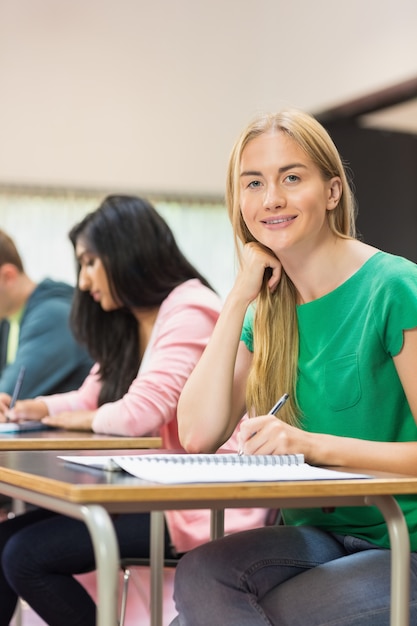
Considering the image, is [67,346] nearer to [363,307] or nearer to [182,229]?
[363,307]

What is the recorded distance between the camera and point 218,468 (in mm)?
1240

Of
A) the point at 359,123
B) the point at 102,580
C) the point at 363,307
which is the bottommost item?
the point at 102,580

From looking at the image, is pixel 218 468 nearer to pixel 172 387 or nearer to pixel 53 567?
pixel 53 567

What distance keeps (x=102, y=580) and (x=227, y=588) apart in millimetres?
332

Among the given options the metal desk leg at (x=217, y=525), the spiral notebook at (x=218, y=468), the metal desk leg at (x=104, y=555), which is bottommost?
the metal desk leg at (x=217, y=525)

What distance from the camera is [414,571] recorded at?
1.37 m

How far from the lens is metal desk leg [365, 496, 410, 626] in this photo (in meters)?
1.22

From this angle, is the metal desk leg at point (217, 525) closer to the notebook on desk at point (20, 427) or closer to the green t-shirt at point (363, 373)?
the green t-shirt at point (363, 373)

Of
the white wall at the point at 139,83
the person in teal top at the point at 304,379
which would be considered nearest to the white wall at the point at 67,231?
the white wall at the point at 139,83

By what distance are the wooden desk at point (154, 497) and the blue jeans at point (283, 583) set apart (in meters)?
0.09

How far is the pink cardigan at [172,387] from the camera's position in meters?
2.12

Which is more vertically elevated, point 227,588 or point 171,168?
point 171,168

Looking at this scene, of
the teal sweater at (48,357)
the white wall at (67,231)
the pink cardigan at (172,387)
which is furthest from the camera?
the white wall at (67,231)

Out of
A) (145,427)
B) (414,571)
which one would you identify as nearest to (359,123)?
(145,427)
